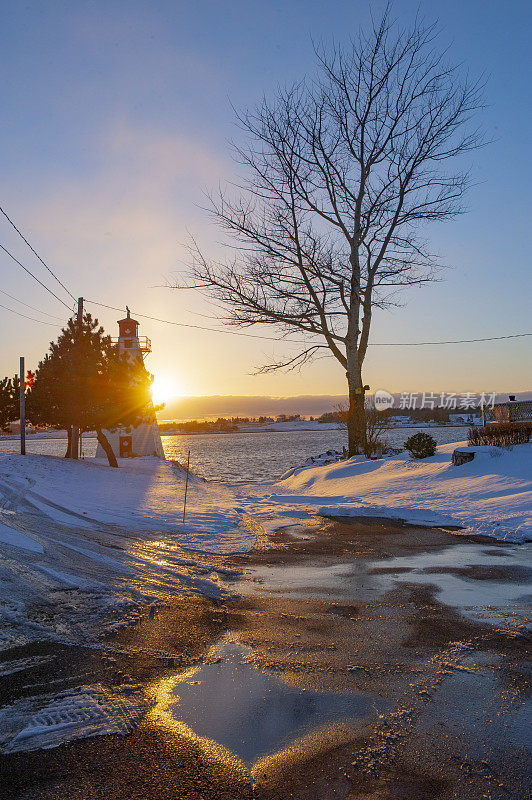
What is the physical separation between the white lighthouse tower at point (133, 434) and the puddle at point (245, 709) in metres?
37.3

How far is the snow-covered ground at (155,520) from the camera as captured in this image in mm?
5270

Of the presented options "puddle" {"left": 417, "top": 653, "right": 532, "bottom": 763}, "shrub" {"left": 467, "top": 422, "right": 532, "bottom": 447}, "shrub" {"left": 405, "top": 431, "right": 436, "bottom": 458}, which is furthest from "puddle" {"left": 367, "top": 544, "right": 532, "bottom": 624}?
"shrub" {"left": 405, "top": 431, "right": 436, "bottom": 458}

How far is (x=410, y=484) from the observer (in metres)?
14.3

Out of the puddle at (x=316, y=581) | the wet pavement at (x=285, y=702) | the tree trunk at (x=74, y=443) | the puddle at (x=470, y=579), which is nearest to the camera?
the wet pavement at (x=285, y=702)

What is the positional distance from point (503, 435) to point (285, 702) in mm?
15826

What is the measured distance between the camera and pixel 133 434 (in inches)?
1618

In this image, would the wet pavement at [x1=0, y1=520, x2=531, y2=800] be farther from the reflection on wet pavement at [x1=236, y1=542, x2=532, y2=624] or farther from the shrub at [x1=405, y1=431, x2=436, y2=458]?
the shrub at [x1=405, y1=431, x2=436, y2=458]

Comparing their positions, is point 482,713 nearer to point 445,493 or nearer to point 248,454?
point 445,493

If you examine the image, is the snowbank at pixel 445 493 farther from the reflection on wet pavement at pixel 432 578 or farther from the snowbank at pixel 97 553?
the snowbank at pixel 97 553

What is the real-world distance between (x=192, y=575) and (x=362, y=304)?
18.2 m

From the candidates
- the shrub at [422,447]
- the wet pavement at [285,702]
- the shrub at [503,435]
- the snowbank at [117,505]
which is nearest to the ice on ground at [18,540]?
the snowbank at [117,505]

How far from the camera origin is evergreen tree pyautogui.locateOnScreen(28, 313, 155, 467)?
2425cm

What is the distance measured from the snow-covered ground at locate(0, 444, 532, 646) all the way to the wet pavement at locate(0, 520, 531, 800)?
0.66 metres

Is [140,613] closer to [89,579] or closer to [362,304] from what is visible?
[89,579]
